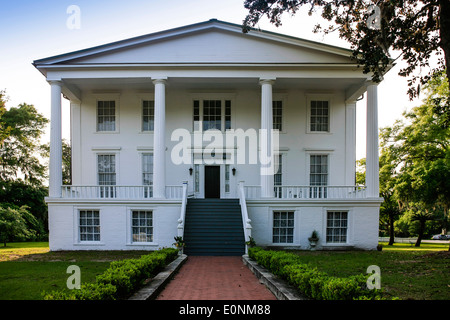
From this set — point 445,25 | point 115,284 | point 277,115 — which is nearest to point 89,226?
point 277,115

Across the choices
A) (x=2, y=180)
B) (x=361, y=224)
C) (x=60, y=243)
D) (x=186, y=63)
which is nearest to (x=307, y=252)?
(x=361, y=224)

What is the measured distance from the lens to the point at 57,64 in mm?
18984

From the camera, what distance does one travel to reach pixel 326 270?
11930 mm

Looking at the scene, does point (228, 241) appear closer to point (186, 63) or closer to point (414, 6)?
point (186, 63)

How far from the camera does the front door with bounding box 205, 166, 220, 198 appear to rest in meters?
22.0

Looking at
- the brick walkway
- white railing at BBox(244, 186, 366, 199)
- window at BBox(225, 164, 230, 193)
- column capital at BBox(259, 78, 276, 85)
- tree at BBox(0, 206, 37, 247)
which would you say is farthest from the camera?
tree at BBox(0, 206, 37, 247)

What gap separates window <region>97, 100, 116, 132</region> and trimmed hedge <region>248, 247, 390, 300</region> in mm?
14863

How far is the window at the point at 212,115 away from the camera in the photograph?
2184 cm

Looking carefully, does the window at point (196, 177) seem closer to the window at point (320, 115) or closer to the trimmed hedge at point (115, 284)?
the window at point (320, 115)

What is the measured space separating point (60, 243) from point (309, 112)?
1490cm

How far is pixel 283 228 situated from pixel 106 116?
38.4 ft

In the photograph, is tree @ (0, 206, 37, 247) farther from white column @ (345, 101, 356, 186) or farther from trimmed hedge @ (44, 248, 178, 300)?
white column @ (345, 101, 356, 186)

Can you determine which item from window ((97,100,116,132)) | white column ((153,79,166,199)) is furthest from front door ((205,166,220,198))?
window ((97,100,116,132))

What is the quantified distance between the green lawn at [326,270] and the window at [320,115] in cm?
752
